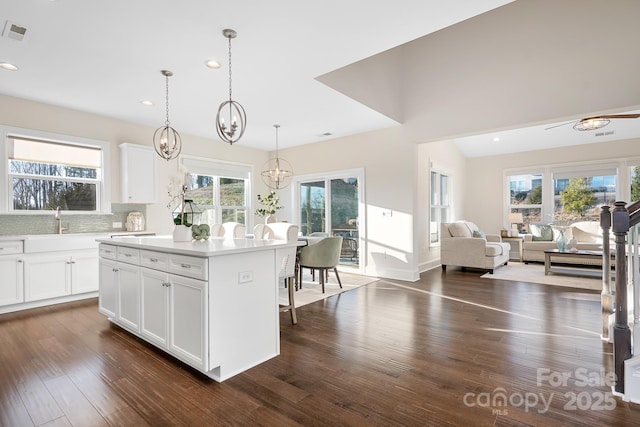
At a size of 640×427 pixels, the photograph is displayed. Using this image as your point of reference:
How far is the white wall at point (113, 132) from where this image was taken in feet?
13.4

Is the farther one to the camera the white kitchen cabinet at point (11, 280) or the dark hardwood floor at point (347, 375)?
the white kitchen cabinet at point (11, 280)

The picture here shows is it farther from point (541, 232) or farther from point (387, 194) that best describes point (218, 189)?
point (541, 232)

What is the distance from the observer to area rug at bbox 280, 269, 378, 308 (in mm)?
4250

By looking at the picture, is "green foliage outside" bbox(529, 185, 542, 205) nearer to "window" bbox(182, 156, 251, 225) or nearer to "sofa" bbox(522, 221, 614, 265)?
"sofa" bbox(522, 221, 614, 265)

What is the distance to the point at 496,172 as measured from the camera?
830cm

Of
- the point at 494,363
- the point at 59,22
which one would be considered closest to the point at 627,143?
the point at 494,363

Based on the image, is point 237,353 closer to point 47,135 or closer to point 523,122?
point 47,135

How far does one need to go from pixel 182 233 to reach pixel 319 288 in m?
2.52

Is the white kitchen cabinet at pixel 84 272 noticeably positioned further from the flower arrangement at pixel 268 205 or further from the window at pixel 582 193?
the window at pixel 582 193

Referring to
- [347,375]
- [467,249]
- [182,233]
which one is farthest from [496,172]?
[182,233]

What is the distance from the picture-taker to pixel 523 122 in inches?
170

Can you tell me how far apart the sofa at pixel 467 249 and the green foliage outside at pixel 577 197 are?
2.24 m

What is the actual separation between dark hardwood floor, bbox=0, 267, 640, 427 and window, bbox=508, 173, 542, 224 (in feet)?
16.3

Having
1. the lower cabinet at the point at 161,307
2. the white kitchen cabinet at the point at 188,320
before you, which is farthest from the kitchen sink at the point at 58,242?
the white kitchen cabinet at the point at 188,320
